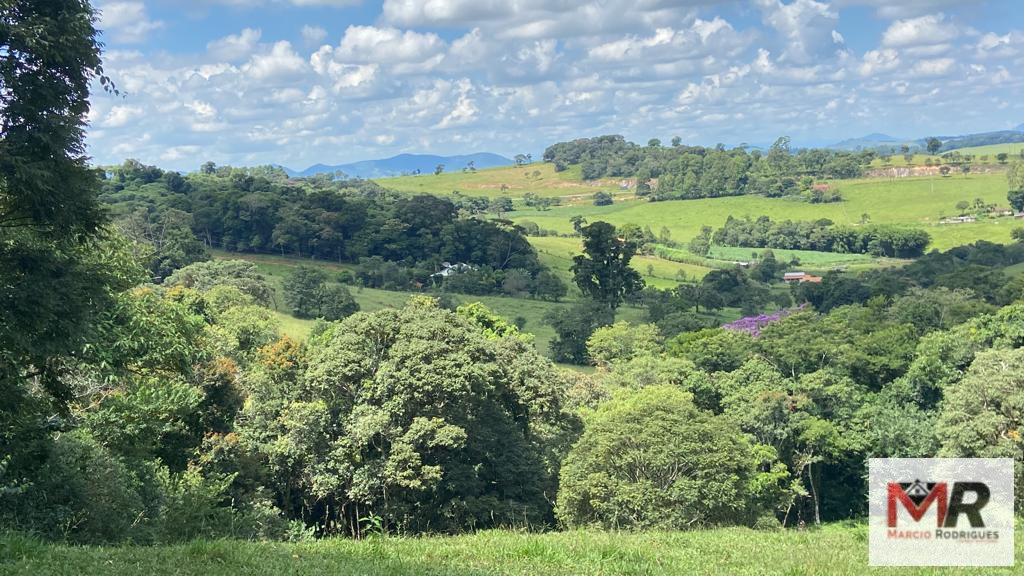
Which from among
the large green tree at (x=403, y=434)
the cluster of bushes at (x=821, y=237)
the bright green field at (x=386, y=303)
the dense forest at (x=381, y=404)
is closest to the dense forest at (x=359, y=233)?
the bright green field at (x=386, y=303)

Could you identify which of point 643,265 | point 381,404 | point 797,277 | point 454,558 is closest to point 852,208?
point 797,277

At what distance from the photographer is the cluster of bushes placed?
122m

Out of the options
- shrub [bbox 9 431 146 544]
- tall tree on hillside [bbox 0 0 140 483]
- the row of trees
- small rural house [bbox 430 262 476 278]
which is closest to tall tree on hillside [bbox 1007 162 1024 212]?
the row of trees

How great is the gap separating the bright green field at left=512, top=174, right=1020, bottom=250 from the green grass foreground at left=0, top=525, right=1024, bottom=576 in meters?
132

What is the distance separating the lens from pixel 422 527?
24812 millimetres

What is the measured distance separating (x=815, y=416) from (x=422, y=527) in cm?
2150

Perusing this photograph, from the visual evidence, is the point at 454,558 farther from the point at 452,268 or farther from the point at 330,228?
the point at 330,228

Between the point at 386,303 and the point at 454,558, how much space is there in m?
69.1

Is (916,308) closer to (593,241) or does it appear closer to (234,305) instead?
(593,241)

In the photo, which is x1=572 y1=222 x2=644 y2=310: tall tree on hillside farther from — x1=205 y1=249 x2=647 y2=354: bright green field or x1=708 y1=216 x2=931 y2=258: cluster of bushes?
x1=708 y1=216 x2=931 y2=258: cluster of bushes

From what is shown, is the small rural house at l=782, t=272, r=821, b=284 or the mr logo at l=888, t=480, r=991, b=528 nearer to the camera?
the mr logo at l=888, t=480, r=991, b=528

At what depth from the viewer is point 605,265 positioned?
85.8m

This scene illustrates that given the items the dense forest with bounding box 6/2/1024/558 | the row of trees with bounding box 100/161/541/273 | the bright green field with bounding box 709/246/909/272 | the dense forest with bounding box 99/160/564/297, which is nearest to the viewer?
the dense forest with bounding box 6/2/1024/558

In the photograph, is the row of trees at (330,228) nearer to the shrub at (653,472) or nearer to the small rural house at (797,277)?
the small rural house at (797,277)
